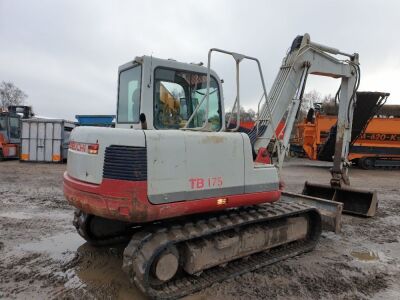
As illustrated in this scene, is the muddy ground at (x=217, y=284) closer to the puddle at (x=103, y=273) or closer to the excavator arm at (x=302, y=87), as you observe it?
the puddle at (x=103, y=273)

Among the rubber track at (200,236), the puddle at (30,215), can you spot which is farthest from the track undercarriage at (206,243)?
the puddle at (30,215)

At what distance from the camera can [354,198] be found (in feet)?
24.6

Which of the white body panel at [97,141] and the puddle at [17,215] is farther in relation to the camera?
the puddle at [17,215]

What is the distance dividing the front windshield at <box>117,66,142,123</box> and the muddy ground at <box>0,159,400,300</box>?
192 centimetres

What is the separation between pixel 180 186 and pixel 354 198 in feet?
16.3

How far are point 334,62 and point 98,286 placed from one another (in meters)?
5.43

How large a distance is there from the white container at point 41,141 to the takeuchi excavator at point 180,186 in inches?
516

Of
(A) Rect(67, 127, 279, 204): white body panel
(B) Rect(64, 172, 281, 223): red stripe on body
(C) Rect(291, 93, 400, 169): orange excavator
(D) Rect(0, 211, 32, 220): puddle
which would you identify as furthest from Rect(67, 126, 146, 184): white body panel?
(C) Rect(291, 93, 400, 169): orange excavator

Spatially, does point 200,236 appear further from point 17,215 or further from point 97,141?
point 17,215

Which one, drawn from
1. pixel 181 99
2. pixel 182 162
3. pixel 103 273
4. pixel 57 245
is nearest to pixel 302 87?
pixel 181 99

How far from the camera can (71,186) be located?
418 cm

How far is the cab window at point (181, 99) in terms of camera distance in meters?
4.25

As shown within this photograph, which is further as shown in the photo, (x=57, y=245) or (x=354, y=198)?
(x=354, y=198)

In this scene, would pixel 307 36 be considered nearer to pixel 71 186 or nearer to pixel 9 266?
pixel 71 186
